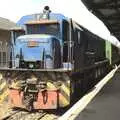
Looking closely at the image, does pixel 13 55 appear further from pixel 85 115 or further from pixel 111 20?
pixel 111 20

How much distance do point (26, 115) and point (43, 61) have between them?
6.63ft

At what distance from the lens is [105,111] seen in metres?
11.4

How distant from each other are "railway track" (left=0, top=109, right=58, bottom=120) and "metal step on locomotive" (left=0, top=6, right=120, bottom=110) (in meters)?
0.24

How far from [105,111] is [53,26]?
4.08 m

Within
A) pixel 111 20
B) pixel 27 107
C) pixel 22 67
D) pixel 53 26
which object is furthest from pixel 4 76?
pixel 111 20

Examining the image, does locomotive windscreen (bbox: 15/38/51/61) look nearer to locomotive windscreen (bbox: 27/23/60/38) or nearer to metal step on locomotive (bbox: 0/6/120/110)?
metal step on locomotive (bbox: 0/6/120/110)

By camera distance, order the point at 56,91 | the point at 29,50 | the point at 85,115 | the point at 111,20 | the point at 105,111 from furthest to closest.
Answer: the point at 111,20, the point at 29,50, the point at 56,91, the point at 105,111, the point at 85,115

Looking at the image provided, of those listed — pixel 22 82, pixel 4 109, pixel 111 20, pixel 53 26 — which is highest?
pixel 111 20

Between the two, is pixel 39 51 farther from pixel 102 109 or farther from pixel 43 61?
pixel 102 109

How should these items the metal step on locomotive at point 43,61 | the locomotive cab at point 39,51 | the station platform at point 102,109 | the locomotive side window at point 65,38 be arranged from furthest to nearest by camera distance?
the locomotive side window at point 65,38 < the locomotive cab at point 39,51 < the metal step on locomotive at point 43,61 < the station platform at point 102,109

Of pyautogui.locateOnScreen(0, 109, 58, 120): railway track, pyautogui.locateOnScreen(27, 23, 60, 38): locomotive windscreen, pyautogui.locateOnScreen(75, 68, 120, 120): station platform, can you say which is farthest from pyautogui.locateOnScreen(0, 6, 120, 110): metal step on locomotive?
pyautogui.locateOnScreen(75, 68, 120, 120): station platform

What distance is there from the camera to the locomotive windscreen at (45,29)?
13977 millimetres

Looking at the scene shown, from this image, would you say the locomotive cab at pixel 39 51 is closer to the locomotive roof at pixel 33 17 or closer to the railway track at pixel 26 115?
the locomotive roof at pixel 33 17

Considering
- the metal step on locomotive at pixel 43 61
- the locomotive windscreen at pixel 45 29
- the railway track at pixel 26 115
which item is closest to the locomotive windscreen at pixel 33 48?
the metal step on locomotive at pixel 43 61
